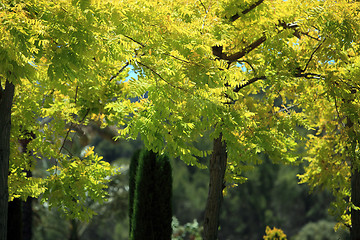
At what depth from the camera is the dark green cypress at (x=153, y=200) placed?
10.9 metres

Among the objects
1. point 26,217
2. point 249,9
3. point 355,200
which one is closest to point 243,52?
point 249,9

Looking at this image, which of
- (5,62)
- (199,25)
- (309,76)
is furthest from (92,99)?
(309,76)

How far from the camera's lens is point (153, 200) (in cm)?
1102

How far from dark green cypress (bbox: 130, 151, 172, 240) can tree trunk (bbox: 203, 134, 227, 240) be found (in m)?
1.18

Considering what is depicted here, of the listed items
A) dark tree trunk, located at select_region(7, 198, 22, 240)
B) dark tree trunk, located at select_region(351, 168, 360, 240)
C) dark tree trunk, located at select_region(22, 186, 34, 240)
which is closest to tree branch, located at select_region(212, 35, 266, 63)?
A: dark tree trunk, located at select_region(351, 168, 360, 240)

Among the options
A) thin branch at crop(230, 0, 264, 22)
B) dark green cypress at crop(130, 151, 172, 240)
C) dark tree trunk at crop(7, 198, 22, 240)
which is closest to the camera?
thin branch at crop(230, 0, 264, 22)

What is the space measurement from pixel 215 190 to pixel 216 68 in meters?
5.13

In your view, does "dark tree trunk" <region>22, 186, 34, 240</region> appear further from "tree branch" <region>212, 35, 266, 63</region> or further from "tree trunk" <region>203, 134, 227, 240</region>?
"tree branch" <region>212, 35, 266, 63</region>

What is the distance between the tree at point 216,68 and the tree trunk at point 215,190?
3cm

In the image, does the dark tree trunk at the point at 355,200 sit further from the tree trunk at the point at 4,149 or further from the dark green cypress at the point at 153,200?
the tree trunk at the point at 4,149

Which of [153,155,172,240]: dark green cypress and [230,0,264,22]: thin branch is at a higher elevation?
[230,0,264,22]: thin branch

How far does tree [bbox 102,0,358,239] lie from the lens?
6.99 m

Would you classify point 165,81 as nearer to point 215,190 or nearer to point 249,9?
point 249,9

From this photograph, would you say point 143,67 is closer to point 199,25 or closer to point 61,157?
point 199,25
